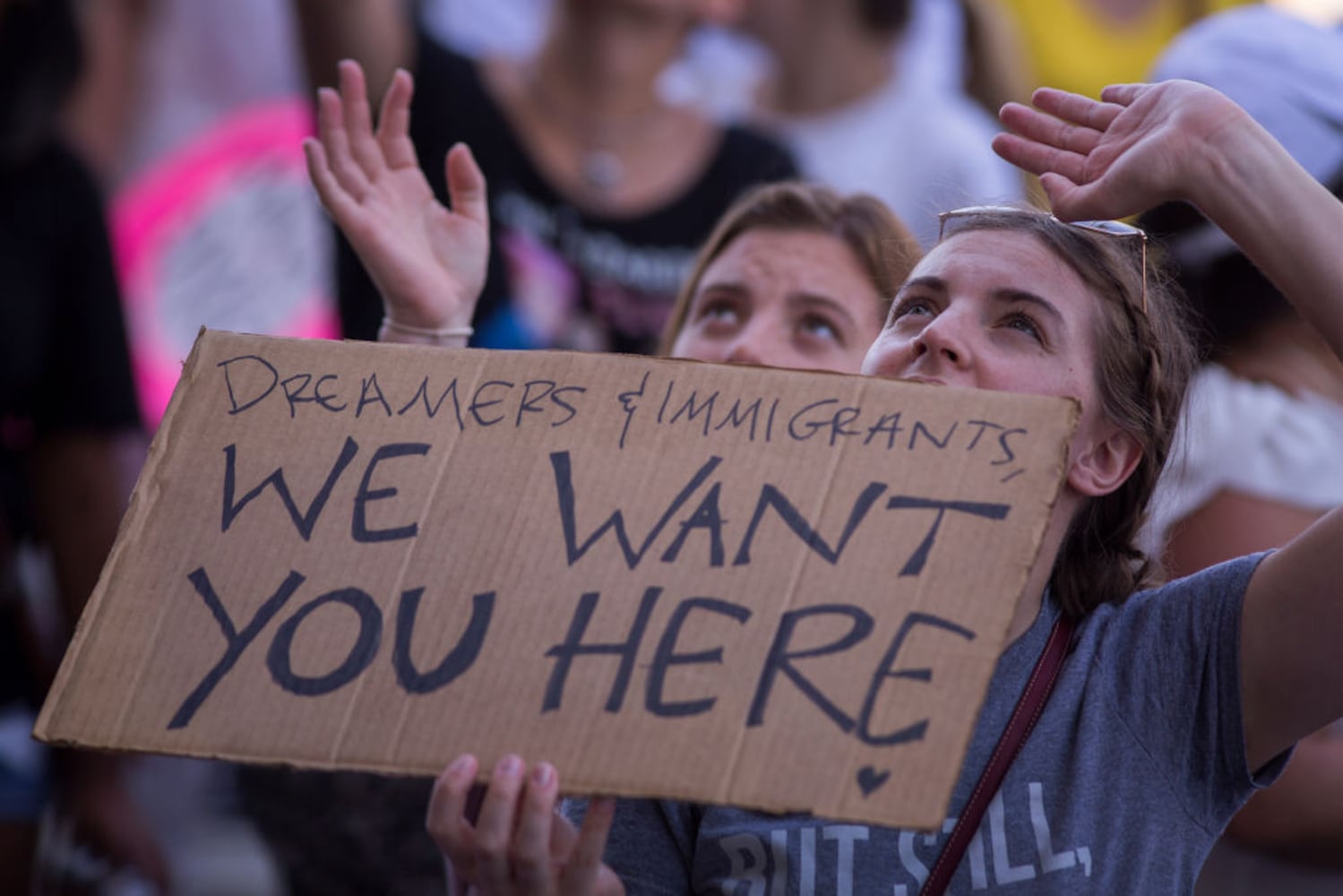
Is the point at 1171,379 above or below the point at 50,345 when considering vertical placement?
above

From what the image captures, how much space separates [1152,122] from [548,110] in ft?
7.29

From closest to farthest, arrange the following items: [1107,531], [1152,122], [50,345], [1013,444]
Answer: [1013,444] → [1152,122] → [1107,531] → [50,345]

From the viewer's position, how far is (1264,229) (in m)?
1.46

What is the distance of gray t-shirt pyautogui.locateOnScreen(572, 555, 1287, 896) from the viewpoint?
1.41 m

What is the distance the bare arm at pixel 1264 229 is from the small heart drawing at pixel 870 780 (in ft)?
1.55

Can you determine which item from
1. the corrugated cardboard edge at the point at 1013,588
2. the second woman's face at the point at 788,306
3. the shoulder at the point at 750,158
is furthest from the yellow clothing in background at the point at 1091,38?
the corrugated cardboard edge at the point at 1013,588

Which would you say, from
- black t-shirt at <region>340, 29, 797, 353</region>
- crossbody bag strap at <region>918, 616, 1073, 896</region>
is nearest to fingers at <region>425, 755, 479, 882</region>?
crossbody bag strap at <region>918, 616, 1073, 896</region>

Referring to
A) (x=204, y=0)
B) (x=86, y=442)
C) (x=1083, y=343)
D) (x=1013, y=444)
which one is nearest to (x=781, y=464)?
(x=1013, y=444)

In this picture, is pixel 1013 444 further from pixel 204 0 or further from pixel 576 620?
pixel 204 0

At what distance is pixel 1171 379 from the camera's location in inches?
70.7

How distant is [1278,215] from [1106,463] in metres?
0.36

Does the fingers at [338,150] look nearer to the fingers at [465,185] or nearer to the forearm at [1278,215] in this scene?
the fingers at [465,185]

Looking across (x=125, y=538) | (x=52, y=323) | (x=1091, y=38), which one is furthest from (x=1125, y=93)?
(x=1091, y=38)

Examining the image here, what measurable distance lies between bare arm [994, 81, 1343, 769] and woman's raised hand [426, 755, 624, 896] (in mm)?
681
